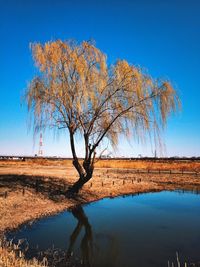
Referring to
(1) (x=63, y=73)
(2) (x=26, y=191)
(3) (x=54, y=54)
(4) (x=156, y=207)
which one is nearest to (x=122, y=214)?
(4) (x=156, y=207)

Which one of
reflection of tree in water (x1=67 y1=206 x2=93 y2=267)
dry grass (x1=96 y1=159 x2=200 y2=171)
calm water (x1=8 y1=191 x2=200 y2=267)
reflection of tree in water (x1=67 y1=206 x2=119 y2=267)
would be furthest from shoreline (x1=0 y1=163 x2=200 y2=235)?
dry grass (x1=96 y1=159 x2=200 y2=171)

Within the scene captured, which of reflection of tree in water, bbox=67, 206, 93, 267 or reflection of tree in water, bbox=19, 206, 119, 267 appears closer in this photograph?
reflection of tree in water, bbox=19, 206, 119, 267

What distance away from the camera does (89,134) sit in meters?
18.5

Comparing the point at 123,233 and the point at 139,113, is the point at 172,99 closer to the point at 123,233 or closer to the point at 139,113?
the point at 139,113

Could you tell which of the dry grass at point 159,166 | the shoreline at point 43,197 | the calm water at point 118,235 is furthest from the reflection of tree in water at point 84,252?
the dry grass at point 159,166

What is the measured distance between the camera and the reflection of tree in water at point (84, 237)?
383 inches

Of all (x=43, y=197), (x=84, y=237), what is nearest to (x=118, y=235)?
(x=84, y=237)

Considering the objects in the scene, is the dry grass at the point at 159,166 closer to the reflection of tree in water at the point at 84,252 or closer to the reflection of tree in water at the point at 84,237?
the reflection of tree in water at the point at 84,237

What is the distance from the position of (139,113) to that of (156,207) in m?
6.77

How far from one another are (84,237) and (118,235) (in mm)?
1458

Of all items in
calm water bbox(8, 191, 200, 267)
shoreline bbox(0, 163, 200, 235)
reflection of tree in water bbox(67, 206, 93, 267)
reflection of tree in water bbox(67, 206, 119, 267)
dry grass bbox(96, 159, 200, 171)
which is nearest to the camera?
reflection of tree in water bbox(67, 206, 119, 267)

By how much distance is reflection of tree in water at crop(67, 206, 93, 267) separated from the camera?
973cm

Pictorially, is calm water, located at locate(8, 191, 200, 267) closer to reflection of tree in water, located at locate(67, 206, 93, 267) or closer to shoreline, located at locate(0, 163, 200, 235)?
reflection of tree in water, located at locate(67, 206, 93, 267)

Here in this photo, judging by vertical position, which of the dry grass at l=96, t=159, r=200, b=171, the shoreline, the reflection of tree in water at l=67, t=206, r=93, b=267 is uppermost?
the dry grass at l=96, t=159, r=200, b=171
